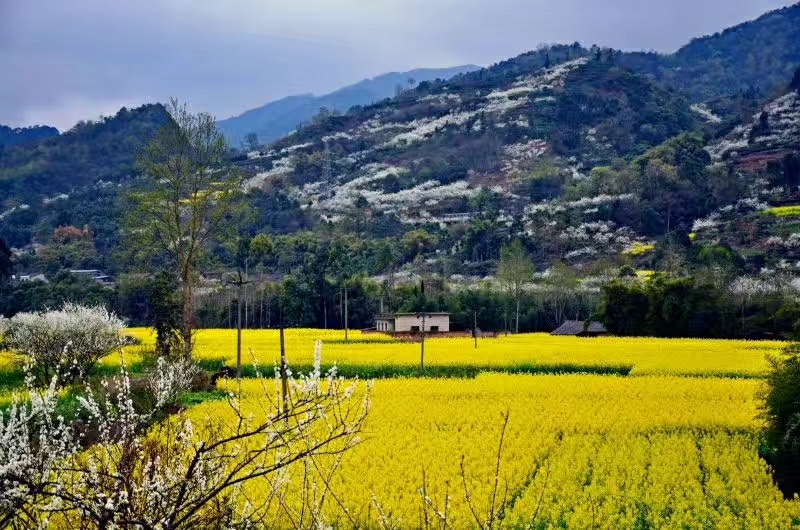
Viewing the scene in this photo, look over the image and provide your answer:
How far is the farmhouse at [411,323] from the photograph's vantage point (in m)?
50.4

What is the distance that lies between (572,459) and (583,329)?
1617 inches

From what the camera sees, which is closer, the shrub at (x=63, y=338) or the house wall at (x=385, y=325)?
the shrub at (x=63, y=338)

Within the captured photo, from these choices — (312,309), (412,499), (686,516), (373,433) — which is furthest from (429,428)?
(312,309)

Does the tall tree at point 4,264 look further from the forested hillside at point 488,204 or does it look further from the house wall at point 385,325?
the house wall at point 385,325

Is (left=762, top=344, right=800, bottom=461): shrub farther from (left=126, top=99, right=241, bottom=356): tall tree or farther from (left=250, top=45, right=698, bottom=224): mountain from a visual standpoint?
(left=250, top=45, right=698, bottom=224): mountain

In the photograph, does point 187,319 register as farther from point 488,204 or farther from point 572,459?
point 488,204

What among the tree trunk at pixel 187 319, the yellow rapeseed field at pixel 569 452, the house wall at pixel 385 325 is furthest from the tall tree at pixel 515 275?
the tree trunk at pixel 187 319

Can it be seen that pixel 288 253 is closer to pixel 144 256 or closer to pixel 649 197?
pixel 649 197

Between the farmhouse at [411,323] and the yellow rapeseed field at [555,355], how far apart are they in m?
9.52

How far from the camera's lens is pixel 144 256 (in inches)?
1110

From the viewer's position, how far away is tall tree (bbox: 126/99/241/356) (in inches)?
1089

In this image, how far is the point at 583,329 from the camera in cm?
5325

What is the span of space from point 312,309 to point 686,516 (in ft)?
179

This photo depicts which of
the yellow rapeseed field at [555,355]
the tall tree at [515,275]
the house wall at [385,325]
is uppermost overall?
the tall tree at [515,275]
